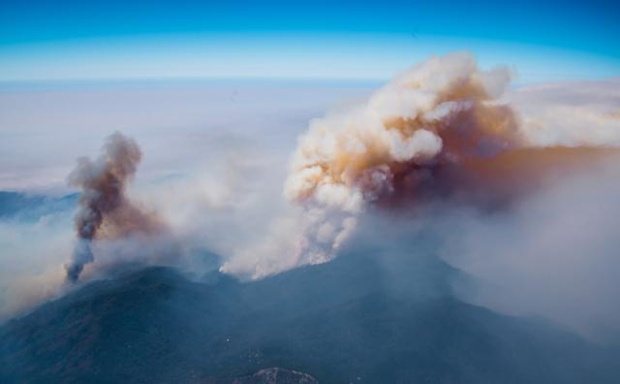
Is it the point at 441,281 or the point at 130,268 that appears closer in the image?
the point at 441,281

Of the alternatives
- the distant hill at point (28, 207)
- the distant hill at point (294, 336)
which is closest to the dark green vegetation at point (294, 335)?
the distant hill at point (294, 336)

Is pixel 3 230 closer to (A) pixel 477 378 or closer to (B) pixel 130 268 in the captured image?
(B) pixel 130 268

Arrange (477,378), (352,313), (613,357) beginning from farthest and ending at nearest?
1. (352,313)
2. (613,357)
3. (477,378)

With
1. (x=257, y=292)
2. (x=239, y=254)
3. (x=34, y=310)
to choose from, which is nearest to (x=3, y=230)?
(x=34, y=310)

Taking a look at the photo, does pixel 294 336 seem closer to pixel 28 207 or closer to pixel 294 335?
pixel 294 335

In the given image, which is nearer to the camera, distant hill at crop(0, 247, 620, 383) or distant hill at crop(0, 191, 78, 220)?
distant hill at crop(0, 247, 620, 383)

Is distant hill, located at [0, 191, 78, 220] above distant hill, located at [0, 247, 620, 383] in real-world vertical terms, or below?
below

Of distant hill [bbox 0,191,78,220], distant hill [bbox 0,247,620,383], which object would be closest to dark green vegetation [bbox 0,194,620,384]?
distant hill [bbox 0,247,620,383]

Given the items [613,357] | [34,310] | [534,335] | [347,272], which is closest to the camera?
[613,357]

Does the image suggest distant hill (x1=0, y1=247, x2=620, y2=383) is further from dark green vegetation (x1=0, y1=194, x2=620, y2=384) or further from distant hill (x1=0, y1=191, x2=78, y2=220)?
distant hill (x1=0, y1=191, x2=78, y2=220)
